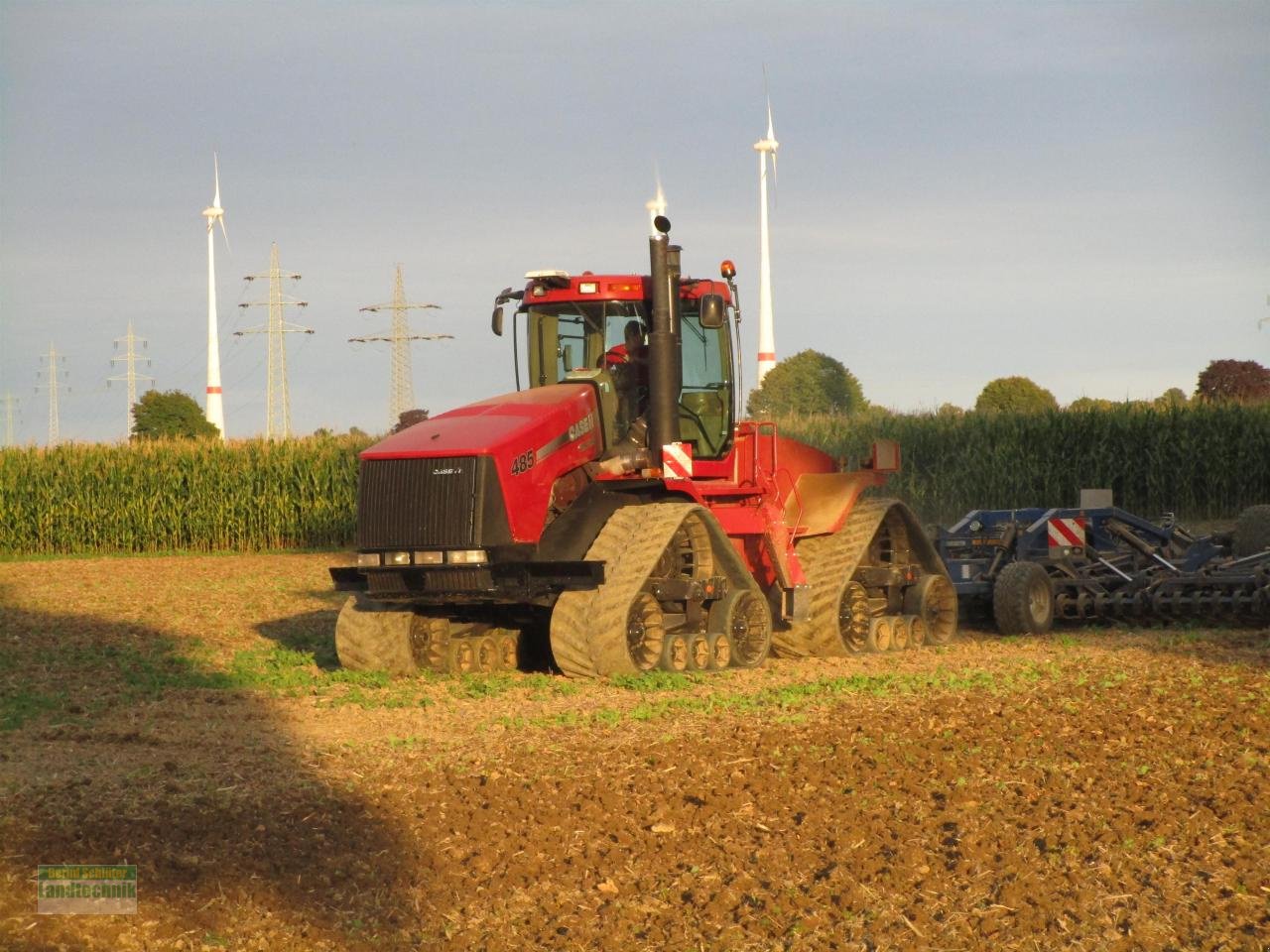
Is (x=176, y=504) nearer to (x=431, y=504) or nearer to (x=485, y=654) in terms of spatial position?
(x=485, y=654)

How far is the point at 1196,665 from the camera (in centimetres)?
1309

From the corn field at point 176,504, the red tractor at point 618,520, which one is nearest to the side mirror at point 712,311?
the red tractor at point 618,520

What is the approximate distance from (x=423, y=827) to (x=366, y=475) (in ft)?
16.2

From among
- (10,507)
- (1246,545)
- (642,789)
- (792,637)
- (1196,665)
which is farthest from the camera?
(10,507)

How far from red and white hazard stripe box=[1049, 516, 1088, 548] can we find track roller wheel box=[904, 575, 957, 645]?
131cm

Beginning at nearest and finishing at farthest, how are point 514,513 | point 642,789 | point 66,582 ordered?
point 642,789 < point 514,513 < point 66,582

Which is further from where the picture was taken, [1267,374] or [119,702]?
[1267,374]

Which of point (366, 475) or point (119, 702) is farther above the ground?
point (366, 475)

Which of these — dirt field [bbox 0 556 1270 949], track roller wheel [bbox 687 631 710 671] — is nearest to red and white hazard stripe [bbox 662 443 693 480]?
track roller wheel [bbox 687 631 710 671]

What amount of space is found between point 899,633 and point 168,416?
47.0 m

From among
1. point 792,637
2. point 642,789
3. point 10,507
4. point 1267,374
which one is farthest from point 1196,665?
point 1267,374

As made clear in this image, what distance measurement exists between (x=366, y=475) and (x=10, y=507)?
86.3 ft

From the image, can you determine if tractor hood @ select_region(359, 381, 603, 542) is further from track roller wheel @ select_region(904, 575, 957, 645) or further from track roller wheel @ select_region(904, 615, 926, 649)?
track roller wheel @ select_region(904, 575, 957, 645)

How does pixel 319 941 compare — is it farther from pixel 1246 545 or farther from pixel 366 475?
pixel 1246 545
